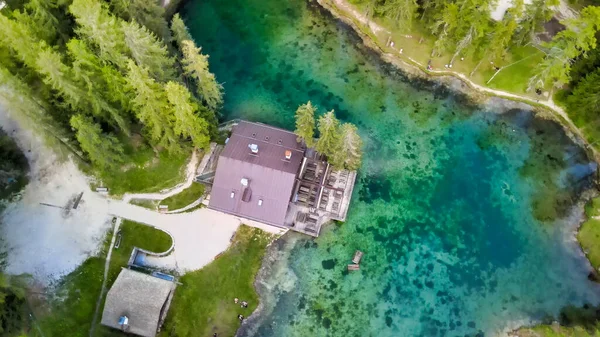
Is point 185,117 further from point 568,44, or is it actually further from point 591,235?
point 591,235

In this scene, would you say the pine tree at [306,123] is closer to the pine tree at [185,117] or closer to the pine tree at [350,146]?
the pine tree at [350,146]

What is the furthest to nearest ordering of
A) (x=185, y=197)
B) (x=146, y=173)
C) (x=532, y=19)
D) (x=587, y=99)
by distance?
(x=532, y=19)
(x=587, y=99)
(x=146, y=173)
(x=185, y=197)

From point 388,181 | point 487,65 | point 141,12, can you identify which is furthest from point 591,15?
point 141,12

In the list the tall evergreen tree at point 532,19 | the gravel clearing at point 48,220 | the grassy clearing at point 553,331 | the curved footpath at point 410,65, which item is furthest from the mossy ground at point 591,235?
the gravel clearing at point 48,220

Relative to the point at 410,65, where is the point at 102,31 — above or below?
above

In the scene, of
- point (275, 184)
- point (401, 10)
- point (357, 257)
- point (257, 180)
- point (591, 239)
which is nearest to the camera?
point (275, 184)

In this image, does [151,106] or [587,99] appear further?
[587,99]

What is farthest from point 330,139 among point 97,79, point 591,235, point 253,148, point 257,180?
point 591,235

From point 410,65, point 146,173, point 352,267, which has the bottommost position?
point 352,267
